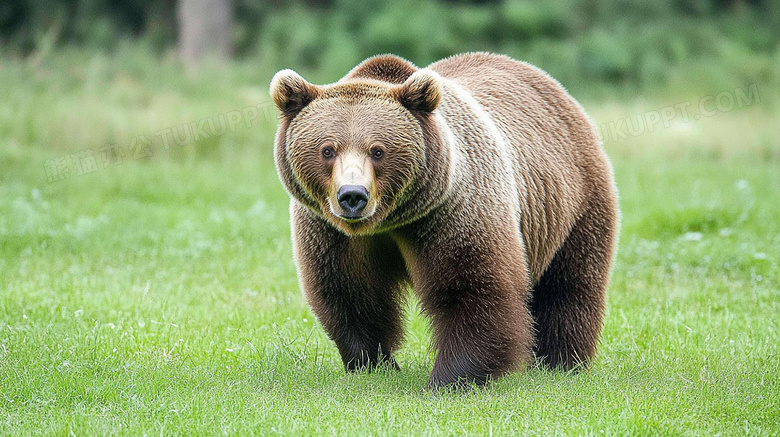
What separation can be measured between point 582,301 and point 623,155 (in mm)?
10330

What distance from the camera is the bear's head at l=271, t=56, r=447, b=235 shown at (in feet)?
15.3

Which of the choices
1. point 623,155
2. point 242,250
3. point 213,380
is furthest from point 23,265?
point 623,155

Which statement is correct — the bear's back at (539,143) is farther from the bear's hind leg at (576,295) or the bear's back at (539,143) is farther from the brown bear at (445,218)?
the bear's hind leg at (576,295)

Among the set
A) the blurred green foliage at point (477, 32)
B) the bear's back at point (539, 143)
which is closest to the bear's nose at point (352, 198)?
the bear's back at point (539, 143)

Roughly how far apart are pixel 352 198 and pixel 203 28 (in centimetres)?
1703

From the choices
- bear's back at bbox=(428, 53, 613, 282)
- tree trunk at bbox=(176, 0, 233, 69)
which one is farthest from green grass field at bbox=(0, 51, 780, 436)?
tree trunk at bbox=(176, 0, 233, 69)

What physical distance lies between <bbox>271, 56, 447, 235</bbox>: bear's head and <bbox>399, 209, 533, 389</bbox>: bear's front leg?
0.24 meters

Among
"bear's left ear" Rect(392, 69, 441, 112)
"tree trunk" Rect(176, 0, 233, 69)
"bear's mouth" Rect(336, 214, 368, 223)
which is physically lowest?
"tree trunk" Rect(176, 0, 233, 69)

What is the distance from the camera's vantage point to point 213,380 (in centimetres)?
524

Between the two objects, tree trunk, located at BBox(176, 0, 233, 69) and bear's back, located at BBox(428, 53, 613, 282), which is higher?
bear's back, located at BBox(428, 53, 613, 282)

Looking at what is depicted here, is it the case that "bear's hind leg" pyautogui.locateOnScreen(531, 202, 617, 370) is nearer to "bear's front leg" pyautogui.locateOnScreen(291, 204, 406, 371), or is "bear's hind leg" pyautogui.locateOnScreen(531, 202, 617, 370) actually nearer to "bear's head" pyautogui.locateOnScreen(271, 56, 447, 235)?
"bear's front leg" pyautogui.locateOnScreen(291, 204, 406, 371)

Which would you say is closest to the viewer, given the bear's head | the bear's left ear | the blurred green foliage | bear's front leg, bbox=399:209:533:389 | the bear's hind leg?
the bear's head

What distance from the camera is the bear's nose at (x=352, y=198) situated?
4.41 m

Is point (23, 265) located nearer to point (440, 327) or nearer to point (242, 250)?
point (242, 250)
